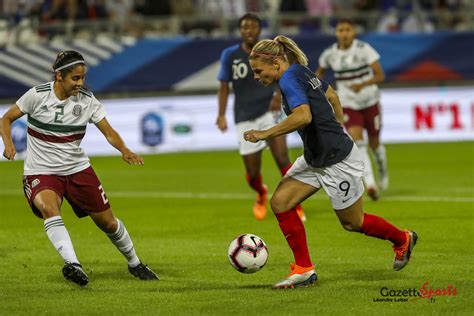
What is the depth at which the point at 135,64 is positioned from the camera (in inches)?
978

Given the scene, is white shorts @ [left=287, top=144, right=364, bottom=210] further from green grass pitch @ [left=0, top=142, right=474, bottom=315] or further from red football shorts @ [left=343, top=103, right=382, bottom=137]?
red football shorts @ [left=343, top=103, right=382, bottom=137]

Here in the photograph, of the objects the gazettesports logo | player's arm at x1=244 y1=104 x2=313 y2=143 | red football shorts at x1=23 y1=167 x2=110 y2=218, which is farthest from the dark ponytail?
the gazettesports logo

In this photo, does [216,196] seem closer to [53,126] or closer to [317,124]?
[53,126]

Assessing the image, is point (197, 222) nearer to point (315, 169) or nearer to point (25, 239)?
point (25, 239)

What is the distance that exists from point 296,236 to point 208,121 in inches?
588

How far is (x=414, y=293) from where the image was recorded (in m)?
9.20

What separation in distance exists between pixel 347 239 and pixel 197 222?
2607 millimetres

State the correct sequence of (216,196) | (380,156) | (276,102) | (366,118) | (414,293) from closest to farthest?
(414,293)
(276,102)
(366,118)
(380,156)
(216,196)

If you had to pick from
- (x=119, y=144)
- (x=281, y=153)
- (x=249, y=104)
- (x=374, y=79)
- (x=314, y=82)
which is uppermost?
(x=314, y=82)

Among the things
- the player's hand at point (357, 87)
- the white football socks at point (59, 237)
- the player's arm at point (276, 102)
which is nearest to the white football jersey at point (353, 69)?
the player's hand at point (357, 87)

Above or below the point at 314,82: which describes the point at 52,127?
below

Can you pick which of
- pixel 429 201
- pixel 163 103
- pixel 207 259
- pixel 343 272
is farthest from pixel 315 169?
pixel 163 103

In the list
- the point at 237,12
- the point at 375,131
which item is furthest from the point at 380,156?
the point at 237,12

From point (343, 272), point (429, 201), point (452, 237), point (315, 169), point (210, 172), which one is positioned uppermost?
point (315, 169)
